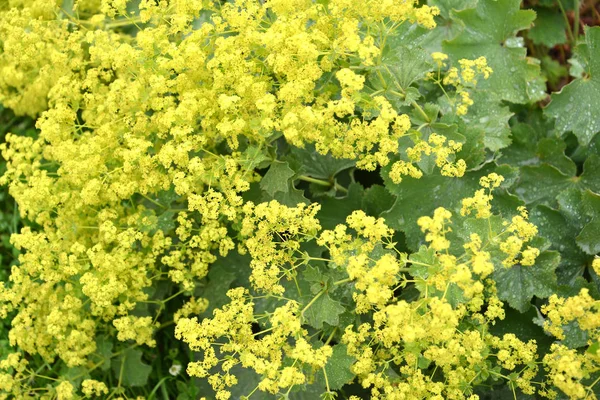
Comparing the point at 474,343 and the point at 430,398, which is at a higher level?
the point at 474,343

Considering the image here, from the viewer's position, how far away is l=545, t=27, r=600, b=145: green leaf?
292 centimetres

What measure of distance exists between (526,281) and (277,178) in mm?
1062

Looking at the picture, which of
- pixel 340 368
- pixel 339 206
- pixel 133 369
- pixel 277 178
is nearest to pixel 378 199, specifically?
pixel 339 206

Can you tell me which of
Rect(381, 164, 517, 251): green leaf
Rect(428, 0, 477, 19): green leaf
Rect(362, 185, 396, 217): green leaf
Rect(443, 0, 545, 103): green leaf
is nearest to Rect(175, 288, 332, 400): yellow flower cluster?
Rect(381, 164, 517, 251): green leaf

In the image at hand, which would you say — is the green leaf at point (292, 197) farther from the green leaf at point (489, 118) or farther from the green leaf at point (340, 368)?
the green leaf at point (489, 118)

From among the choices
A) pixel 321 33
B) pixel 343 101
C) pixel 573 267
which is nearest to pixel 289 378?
pixel 343 101

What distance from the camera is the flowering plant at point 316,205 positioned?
7.14 ft

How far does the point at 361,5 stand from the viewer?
2322mm

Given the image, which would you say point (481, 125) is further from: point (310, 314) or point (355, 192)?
point (310, 314)

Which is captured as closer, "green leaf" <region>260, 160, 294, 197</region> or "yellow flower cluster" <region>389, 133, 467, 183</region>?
"yellow flower cluster" <region>389, 133, 467, 183</region>

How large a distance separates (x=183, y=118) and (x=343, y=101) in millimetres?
631

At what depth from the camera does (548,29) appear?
11.8ft

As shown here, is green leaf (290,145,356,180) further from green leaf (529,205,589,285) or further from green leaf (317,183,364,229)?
green leaf (529,205,589,285)

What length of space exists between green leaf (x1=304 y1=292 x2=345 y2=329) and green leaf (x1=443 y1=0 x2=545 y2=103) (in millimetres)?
1289
